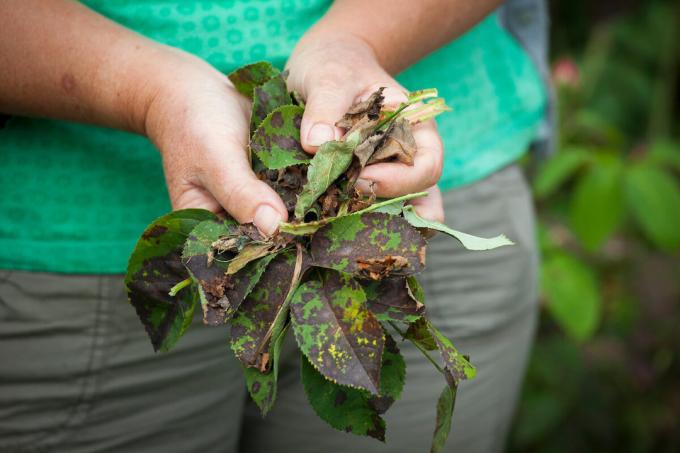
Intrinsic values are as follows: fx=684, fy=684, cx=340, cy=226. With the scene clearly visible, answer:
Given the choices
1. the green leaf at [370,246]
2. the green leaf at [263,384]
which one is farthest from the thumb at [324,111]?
the green leaf at [263,384]

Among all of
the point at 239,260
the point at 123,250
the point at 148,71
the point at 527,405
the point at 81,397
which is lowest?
the point at 527,405

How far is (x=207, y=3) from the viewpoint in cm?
89

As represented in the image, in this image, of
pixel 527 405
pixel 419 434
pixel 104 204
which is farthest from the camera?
pixel 527 405

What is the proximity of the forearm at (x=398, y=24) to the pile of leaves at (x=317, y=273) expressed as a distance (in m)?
0.13

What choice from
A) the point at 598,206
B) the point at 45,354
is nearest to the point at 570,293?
the point at 598,206

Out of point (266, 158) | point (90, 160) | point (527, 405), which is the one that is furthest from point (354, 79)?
point (527, 405)

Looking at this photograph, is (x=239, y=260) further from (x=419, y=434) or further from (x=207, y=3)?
(x=419, y=434)

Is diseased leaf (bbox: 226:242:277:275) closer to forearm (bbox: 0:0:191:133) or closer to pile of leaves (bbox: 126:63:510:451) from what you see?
pile of leaves (bbox: 126:63:510:451)

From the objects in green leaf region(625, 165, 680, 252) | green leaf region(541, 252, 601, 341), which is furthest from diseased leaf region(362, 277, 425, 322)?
green leaf region(625, 165, 680, 252)

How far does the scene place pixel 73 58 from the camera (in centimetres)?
83

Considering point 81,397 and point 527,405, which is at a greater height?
point 81,397

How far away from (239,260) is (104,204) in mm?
303

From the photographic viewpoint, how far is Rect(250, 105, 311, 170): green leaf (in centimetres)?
75

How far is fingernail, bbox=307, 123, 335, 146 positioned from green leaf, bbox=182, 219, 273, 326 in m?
0.13
